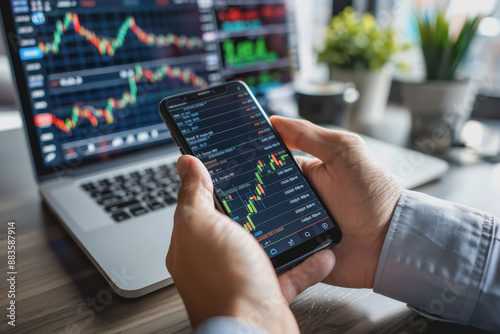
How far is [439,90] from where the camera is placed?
80 centimetres

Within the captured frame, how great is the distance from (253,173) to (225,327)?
0.71 ft

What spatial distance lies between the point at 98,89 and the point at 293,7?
48cm

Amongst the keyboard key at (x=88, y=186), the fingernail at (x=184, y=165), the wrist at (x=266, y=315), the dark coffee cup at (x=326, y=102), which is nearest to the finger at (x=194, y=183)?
the fingernail at (x=184, y=165)

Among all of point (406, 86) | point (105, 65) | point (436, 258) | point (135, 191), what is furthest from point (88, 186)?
point (406, 86)

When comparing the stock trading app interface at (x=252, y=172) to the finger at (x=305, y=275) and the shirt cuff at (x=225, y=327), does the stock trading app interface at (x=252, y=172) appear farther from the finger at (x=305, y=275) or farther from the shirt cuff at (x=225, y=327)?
the shirt cuff at (x=225, y=327)

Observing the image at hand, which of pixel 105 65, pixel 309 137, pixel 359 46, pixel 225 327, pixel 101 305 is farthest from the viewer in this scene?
pixel 359 46

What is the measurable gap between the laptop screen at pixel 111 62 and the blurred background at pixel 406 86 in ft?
0.62

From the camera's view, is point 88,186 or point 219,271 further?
point 88,186

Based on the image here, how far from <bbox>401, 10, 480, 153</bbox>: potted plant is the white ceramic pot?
0.11m

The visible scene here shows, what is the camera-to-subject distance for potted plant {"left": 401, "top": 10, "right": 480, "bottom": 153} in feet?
2.60

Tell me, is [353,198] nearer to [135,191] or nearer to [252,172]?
[252,172]

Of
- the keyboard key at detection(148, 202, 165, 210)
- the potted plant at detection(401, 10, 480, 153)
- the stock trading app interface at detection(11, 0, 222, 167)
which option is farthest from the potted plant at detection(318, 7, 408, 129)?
the keyboard key at detection(148, 202, 165, 210)

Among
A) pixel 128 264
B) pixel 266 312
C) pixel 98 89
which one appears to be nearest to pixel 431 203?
pixel 266 312

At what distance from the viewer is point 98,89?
2.20ft
